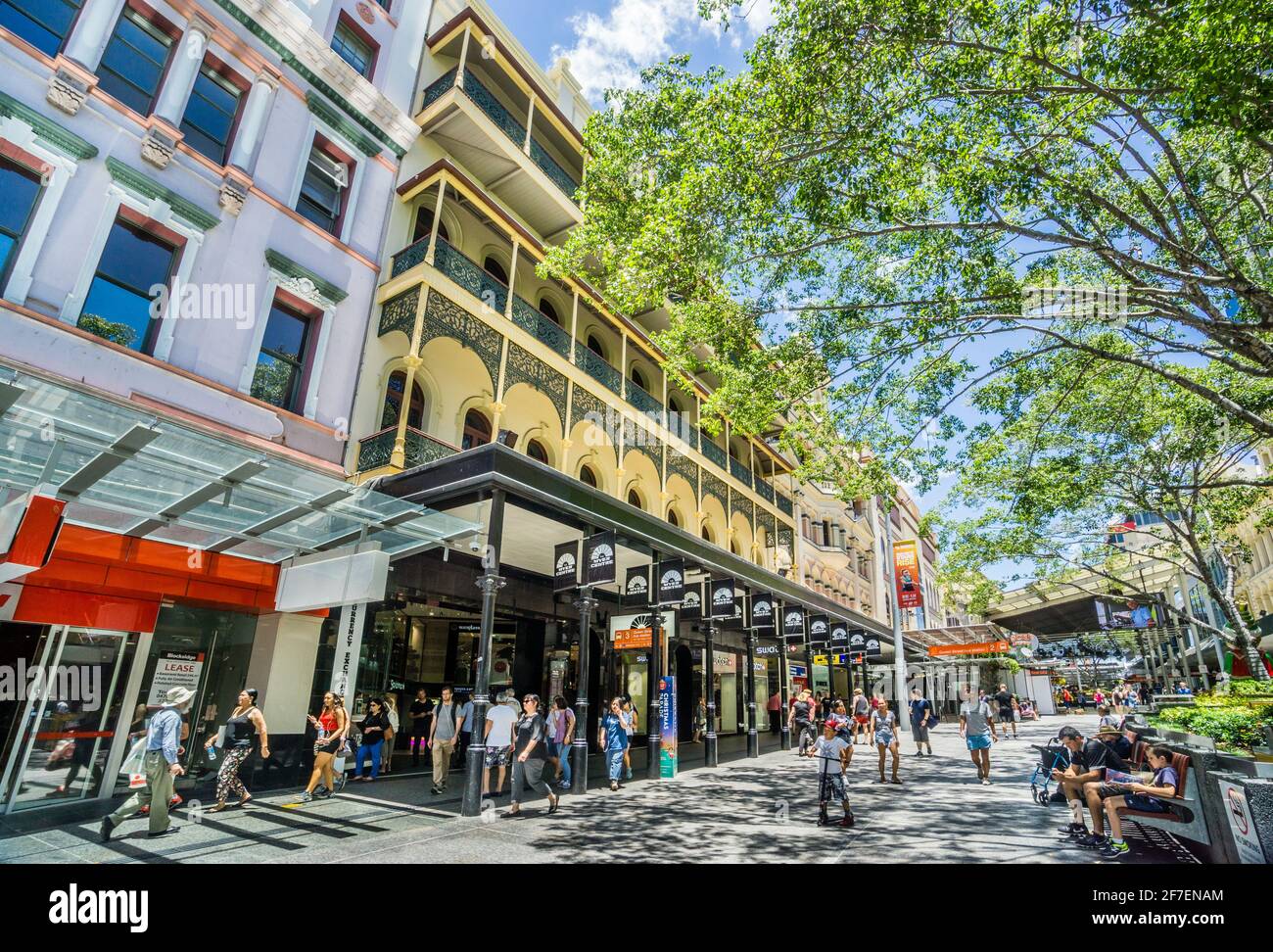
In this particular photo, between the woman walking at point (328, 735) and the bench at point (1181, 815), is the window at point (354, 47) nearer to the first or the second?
the woman walking at point (328, 735)

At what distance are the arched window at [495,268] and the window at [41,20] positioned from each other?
7761 mm

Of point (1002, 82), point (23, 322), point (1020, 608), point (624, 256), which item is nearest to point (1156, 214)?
point (1002, 82)

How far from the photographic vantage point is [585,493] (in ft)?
39.9

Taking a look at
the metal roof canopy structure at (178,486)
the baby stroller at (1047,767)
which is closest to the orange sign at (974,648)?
the baby stroller at (1047,767)

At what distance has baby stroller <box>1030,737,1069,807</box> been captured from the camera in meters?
9.87

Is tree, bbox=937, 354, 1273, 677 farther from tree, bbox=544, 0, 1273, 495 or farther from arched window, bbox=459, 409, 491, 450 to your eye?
arched window, bbox=459, 409, 491, 450

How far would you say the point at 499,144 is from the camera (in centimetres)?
1460

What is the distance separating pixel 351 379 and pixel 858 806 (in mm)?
11697

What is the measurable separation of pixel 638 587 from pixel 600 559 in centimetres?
217

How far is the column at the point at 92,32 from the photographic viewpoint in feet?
31.4

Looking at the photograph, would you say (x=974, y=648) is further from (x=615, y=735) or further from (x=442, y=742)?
(x=442, y=742)

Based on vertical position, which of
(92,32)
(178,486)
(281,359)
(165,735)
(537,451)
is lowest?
(165,735)

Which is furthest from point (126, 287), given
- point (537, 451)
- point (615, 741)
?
point (615, 741)

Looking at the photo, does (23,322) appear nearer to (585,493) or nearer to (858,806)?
(585,493)
